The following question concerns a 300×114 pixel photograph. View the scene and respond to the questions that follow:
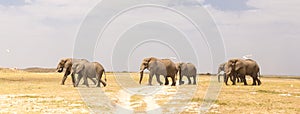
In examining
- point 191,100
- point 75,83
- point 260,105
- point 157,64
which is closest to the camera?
point 260,105

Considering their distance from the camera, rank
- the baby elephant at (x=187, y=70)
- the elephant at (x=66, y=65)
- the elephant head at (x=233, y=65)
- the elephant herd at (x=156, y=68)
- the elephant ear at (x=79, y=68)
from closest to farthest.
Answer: the elephant ear at (x=79, y=68) → the elephant herd at (x=156, y=68) → the elephant at (x=66, y=65) → the elephant head at (x=233, y=65) → the baby elephant at (x=187, y=70)

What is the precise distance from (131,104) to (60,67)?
1193 inches

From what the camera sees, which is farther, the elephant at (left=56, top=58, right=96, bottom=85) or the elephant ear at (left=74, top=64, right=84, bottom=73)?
the elephant at (left=56, top=58, right=96, bottom=85)

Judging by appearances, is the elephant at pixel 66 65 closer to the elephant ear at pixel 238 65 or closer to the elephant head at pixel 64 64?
the elephant head at pixel 64 64

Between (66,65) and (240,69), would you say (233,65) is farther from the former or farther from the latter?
(66,65)

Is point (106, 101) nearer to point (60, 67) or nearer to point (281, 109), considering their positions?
point (281, 109)

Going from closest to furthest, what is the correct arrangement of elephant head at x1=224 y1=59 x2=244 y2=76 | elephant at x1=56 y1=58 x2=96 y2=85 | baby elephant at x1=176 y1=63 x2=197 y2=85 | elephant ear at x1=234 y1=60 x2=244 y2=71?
elephant at x1=56 y1=58 x2=96 y2=85 < elephant head at x1=224 y1=59 x2=244 y2=76 < elephant ear at x1=234 y1=60 x2=244 y2=71 < baby elephant at x1=176 y1=63 x2=197 y2=85

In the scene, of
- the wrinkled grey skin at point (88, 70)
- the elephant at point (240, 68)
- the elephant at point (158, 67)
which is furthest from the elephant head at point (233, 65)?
the wrinkled grey skin at point (88, 70)

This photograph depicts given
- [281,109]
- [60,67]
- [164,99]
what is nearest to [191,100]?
[164,99]

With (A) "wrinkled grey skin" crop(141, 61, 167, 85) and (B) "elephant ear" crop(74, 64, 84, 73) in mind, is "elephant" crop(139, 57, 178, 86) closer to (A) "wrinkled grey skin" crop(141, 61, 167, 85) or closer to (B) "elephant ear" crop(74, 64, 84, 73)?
(A) "wrinkled grey skin" crop(141, 61, 167, 85)

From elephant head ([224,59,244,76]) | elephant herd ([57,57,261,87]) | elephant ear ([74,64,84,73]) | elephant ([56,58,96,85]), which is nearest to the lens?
elephant ear ([74,64,84,73])

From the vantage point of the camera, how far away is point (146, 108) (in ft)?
95.6

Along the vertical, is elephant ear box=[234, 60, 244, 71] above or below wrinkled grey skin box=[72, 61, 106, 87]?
above

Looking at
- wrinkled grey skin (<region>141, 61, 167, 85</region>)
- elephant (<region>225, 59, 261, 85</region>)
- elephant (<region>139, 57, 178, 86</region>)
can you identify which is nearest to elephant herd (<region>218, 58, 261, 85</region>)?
elephant (<region>225, 59, 261, 85</region>)
